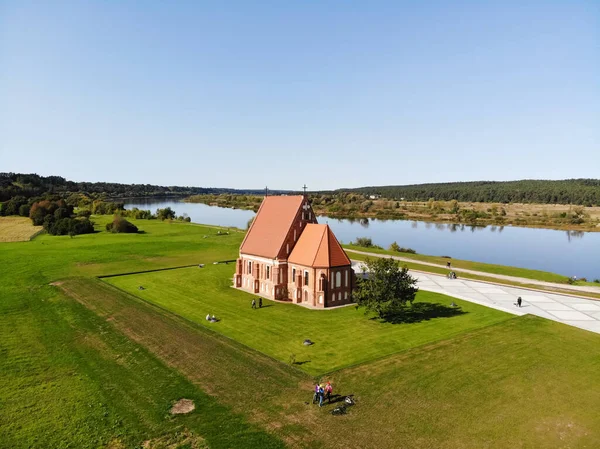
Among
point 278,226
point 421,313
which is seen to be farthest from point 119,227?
point 421,313

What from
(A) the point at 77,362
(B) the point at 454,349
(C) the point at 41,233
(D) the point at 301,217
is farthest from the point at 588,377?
(C) the point at 41,233

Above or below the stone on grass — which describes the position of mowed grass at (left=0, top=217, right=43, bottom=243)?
above

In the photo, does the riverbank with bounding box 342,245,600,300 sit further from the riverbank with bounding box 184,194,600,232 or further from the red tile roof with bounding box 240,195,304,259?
the riverbank with bounding box 184,194,600,232

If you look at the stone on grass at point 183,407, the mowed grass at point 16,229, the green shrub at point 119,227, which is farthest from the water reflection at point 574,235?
the mowed grass at point 16,229

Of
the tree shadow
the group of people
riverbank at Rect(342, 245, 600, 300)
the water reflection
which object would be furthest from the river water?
the group of people

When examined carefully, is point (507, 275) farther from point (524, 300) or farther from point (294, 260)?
point (294, 260)
